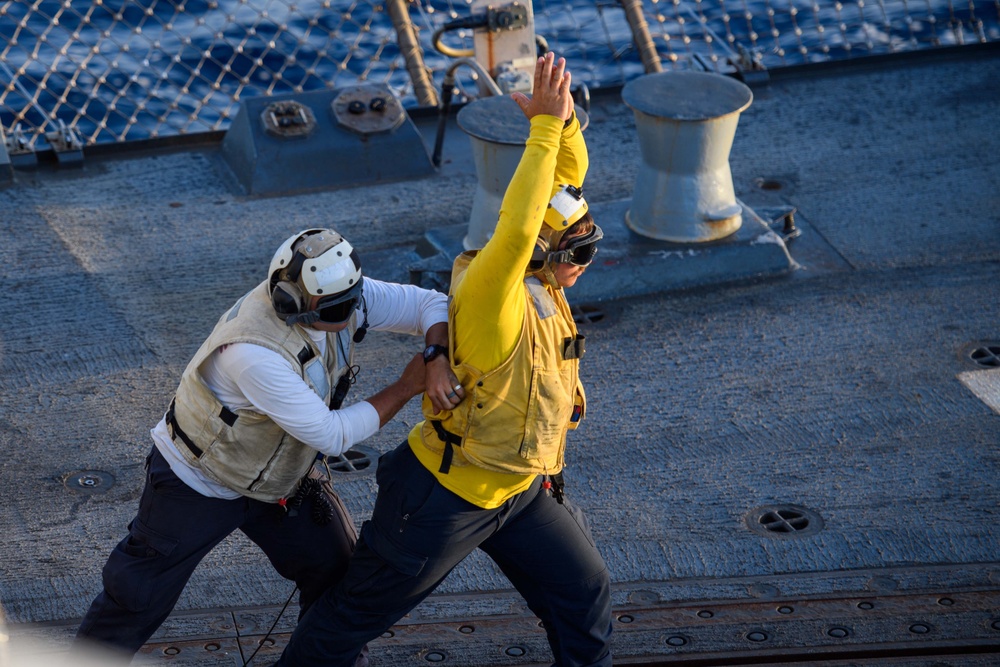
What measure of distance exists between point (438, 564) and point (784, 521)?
1661mm

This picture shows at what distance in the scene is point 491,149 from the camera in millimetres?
5996

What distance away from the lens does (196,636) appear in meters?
4.05

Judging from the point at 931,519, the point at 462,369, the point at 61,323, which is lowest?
the point at 61,323

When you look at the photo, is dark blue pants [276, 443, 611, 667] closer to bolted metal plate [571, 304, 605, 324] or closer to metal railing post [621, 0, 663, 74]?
bolted metal plate [571, 304, 605, 324]

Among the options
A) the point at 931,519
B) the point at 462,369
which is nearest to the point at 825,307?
the point at 931,519

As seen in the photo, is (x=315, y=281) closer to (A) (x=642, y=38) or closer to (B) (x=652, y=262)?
(B) (x=652, y=262)

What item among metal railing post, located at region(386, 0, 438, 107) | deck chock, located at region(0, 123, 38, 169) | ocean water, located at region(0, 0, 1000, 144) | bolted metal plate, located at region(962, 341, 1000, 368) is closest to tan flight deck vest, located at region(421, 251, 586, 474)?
bolted metal plate, located at region(962, 341, 1000, 368)

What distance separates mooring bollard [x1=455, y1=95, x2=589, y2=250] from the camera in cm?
596

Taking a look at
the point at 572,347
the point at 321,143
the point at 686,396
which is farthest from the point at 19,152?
the point at 572,347

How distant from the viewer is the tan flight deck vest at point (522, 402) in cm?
338

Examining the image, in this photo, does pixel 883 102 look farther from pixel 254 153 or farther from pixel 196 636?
pixel 196 636

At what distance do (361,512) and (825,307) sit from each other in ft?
8.54

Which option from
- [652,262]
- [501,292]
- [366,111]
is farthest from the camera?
[366,111]

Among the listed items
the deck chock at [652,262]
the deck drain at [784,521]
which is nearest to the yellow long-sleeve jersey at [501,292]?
the deck drain at [784,521]
